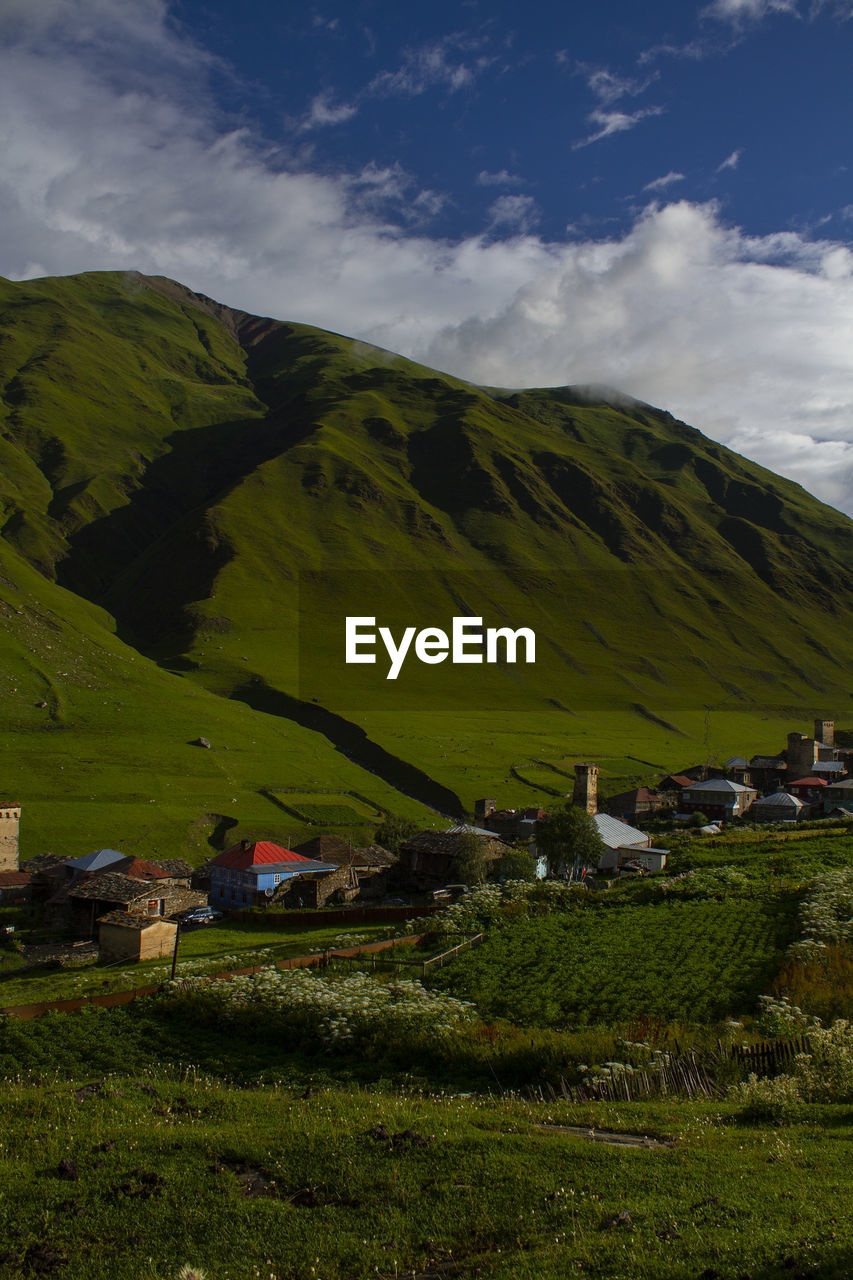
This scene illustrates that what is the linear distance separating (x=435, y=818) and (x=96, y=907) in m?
56.3

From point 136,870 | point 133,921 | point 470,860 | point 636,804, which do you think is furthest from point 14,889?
point 636,804

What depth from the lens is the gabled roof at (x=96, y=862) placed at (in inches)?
2653

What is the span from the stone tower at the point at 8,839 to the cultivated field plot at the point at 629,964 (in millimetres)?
51652

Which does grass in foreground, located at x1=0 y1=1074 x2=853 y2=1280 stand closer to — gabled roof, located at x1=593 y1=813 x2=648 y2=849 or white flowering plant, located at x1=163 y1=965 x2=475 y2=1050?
white flowering plant, located at x1=163 y1=965 x2=475 y2=1050

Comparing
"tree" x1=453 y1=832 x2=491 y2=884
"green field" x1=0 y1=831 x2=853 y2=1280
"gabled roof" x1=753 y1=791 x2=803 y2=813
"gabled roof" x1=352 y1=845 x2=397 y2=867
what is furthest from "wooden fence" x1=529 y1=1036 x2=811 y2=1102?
"gabled roof" x1=753 y1=791 x2=803 y2=813

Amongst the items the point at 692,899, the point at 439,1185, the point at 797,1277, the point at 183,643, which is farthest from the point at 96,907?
the point at 183,643

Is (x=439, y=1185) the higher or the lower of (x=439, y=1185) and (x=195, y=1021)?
the higher

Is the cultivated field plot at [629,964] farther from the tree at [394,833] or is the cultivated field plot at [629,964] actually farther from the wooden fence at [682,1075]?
the tree at [394,833]

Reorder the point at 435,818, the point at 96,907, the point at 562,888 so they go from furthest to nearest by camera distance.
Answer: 1. the point at 435,818
2. the point at 96,907
3. the point at 562,888

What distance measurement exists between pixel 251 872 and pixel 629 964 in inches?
1500

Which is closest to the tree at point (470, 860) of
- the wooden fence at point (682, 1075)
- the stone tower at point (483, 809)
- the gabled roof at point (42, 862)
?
the gabled roof at point (42, 862)

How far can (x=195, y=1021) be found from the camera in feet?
90.0

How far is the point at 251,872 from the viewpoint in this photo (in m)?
64.6

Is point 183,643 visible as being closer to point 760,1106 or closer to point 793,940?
point 793,940
